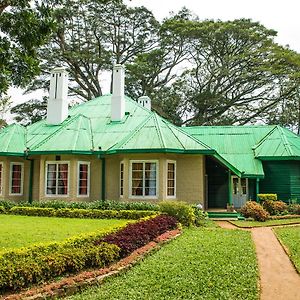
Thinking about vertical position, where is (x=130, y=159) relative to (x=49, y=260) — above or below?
above

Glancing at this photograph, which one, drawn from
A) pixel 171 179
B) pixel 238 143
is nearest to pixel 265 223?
pixel 171 179

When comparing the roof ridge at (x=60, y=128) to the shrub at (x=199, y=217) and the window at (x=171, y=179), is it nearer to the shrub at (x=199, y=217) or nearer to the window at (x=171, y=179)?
the window at (x=171, y=179)

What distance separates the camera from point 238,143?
24.5m

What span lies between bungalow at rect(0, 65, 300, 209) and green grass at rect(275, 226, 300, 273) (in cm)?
555

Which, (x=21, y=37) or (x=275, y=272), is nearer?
(x=275, y=272)

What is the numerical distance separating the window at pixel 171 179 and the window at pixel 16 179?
759 centimetres

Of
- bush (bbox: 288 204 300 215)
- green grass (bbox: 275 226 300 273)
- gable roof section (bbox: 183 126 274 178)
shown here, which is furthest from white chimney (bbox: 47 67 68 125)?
green grass (bbox: 275 226 300 273)

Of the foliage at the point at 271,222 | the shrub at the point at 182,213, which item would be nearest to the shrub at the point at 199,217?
the shrub at the point at 182,213

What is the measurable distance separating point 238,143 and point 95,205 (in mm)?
10167

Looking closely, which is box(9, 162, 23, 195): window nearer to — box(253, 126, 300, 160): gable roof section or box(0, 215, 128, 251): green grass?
box(0, 215, 128, 251): green grass

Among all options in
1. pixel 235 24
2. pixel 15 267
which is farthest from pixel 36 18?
pixel 235 24

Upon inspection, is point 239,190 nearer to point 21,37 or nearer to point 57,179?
point 57,179

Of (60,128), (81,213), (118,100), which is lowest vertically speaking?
(81,213)

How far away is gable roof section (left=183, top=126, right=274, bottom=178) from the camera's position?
73.5 feet
